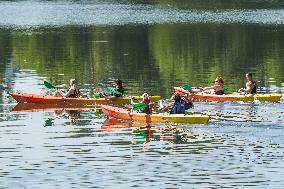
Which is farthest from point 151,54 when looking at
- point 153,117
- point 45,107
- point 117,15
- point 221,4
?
→ point 221,4

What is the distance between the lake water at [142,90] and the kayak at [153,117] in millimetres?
532

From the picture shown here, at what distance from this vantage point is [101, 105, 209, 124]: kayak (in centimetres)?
4366

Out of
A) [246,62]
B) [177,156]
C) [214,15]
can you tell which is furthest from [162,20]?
[177,156]

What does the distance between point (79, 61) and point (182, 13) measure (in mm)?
60240

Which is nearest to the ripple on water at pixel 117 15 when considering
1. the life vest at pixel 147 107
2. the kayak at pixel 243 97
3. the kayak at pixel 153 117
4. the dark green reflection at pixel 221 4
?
the dark green reflection at pixel 221 4

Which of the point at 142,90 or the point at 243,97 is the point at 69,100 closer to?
the point at 142,90

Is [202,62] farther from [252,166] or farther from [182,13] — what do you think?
[182,13]

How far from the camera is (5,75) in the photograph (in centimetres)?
6700

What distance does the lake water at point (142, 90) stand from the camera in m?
33.8

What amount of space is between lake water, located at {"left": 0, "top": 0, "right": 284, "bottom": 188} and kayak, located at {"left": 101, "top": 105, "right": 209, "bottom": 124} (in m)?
0.53

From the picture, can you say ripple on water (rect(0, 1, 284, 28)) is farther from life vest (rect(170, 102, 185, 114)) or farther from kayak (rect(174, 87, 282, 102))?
life vest (rect(170, 102, 185, 114))

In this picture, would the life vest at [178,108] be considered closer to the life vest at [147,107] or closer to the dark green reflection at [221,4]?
the life vest at [147,107]

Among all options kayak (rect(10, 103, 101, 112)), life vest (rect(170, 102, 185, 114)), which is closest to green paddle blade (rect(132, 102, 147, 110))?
life vest (rect(170, 102, 185, 114))

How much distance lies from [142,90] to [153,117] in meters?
13.6
